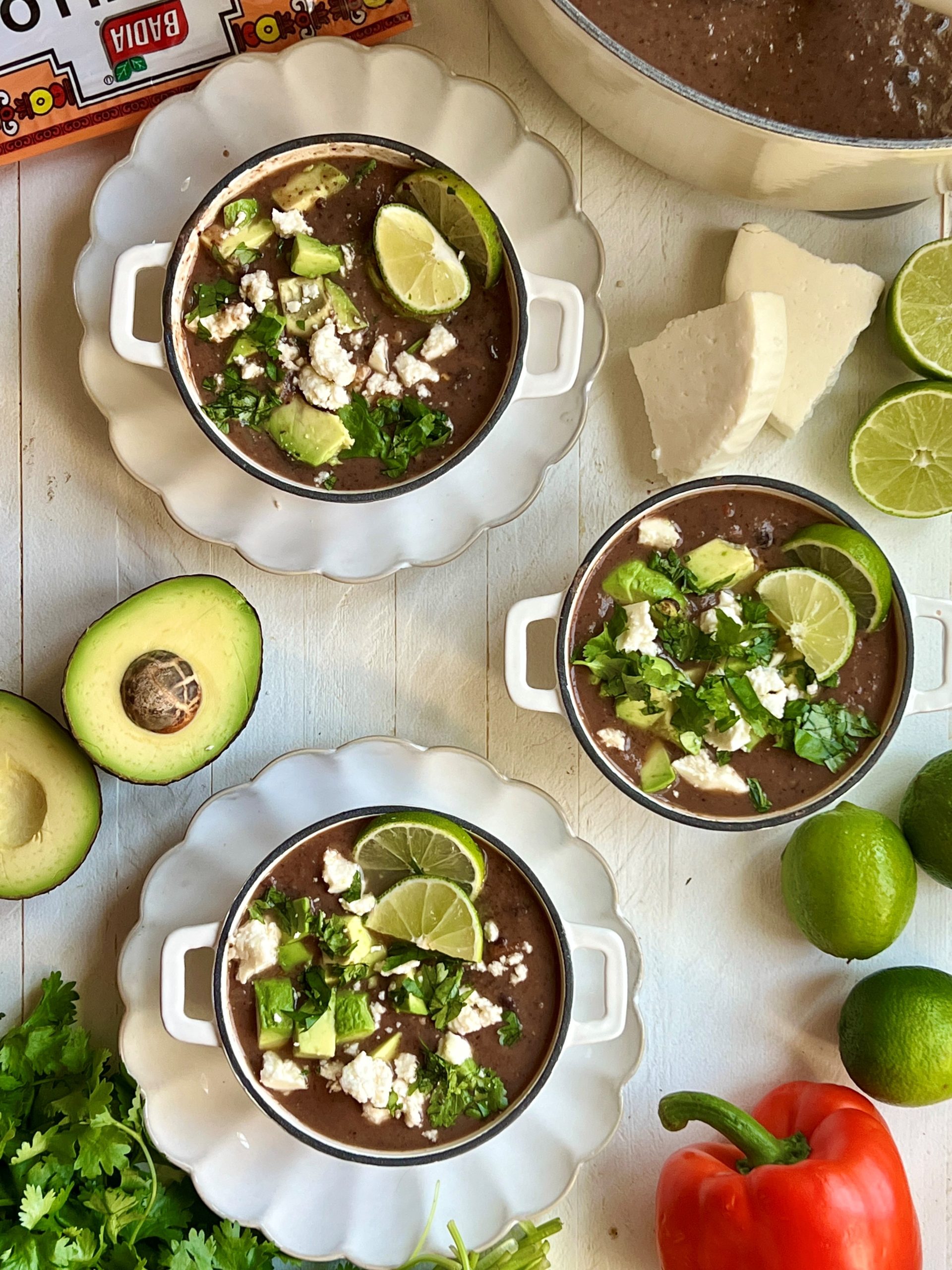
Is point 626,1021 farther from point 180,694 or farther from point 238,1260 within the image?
point 180,694

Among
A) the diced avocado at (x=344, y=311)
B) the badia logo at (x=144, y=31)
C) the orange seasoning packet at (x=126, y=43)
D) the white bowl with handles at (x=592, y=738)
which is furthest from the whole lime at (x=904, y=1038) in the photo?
the badia logo at (x=144, y=31)

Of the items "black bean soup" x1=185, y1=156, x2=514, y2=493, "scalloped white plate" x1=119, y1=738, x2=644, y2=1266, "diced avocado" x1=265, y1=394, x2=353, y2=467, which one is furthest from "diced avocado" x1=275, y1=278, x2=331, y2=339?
"scalloped white plate" x1=119, y1=738, x2=644, y2=1266

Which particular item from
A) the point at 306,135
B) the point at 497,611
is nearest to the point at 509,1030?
the point at 497,611

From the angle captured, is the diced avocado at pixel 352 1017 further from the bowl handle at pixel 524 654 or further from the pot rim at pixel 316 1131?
the bowl handle at pixel 524 654

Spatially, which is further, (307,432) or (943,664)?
(943,664)

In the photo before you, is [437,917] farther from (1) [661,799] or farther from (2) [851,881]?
(2) [851,881]
